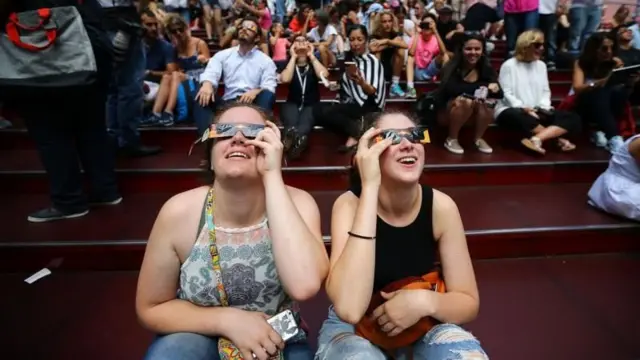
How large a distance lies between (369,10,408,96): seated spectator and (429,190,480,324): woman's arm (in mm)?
3313

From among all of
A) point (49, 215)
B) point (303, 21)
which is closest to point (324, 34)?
point (303, 21)

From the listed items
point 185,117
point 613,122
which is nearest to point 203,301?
point 185,117

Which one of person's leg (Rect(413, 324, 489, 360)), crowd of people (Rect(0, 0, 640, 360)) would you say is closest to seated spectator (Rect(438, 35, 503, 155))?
crowd of people (Rect(0, 0, 640, 360))

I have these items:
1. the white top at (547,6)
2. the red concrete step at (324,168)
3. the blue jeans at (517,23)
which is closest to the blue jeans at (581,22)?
the white top at (547,6)

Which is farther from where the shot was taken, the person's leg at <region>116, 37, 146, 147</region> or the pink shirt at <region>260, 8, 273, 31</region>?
the pink shirt at <region>260, 8, 273, 31</region>

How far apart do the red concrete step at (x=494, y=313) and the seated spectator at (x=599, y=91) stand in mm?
1634

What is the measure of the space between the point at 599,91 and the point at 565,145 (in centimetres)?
63

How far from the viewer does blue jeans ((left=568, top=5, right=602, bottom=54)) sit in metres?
5.71

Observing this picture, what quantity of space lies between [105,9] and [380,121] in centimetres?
231

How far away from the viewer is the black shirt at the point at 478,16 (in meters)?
6.23

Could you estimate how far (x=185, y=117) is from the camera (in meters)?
4.19

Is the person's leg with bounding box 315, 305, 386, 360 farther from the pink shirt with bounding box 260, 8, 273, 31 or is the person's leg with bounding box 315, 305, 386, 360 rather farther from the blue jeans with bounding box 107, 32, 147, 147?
the pink shirt with bounding box 260, 8, 273, 31

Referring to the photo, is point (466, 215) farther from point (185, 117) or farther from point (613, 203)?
point (185, 117)

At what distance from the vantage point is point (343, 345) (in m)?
1.38
